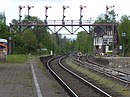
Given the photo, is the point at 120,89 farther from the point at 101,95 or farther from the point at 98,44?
the point at 98,44

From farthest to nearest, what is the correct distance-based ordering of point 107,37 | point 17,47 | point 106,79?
point 107,37
point 17,47
point 106,79

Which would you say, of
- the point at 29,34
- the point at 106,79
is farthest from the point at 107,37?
the point at 106,79

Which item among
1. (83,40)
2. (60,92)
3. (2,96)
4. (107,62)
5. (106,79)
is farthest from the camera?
(83,40)

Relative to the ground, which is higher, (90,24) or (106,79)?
(90,24)

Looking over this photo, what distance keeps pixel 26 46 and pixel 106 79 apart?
74.3 meters

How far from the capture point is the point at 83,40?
557 ft

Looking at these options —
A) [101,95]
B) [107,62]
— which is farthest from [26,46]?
[101,95]

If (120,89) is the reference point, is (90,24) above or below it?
above

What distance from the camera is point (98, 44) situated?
473ft

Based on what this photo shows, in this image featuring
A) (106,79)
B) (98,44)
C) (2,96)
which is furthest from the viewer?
(98,44)

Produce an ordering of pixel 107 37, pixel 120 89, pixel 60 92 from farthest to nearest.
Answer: pixel 107 37
pixel 120 89
pixel 60 92

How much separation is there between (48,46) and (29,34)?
106 feet

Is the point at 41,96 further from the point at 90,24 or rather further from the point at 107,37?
the point at 107,37

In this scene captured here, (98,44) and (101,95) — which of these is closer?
(101,95)
